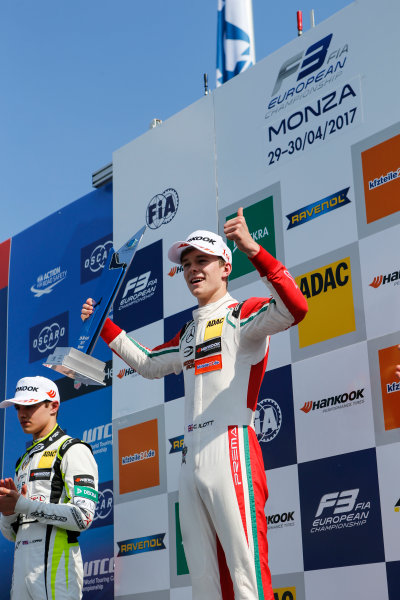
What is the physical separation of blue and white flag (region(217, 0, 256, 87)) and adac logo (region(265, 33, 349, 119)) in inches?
63.5

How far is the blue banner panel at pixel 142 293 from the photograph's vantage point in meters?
4.67

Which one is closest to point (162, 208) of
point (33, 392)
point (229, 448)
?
point (33, 392)

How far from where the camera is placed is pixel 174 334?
14.6 feet

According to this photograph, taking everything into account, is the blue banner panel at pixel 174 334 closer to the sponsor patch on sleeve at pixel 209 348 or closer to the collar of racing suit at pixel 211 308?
the collar of racing suit at pixel 211 308

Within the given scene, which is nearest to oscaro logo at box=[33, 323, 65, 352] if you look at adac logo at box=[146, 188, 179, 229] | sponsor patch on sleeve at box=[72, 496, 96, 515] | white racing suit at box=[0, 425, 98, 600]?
adac logo at box=[146, 188, 179, 229]

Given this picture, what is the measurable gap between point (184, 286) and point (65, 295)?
1.26 m

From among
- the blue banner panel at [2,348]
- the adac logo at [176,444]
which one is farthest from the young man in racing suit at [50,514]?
the blue banner panel at [2,348]

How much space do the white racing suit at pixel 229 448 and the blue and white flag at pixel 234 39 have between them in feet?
10.1

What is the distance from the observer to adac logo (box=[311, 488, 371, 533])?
330cm

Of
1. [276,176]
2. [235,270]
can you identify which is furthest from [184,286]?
[276,176]

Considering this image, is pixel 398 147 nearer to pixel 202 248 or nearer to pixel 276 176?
pixel 276 176

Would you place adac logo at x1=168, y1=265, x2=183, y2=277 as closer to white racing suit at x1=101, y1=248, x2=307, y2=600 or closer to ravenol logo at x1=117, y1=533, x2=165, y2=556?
ravenol logo at x1=117, y1=533, x2=165, y2=556

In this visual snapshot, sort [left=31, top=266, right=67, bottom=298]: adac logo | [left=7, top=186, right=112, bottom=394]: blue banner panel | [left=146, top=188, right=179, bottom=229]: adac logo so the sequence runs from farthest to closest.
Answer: [left=31, top=266, right=67, bottom=298]: adac logo, [left=7, top=186, right=112, bottom=394]: blue banner panel, [left=146, top=188, right=179, bottom=229]: adac logo

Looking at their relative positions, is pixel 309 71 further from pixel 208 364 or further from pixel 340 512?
pixel 340 512
